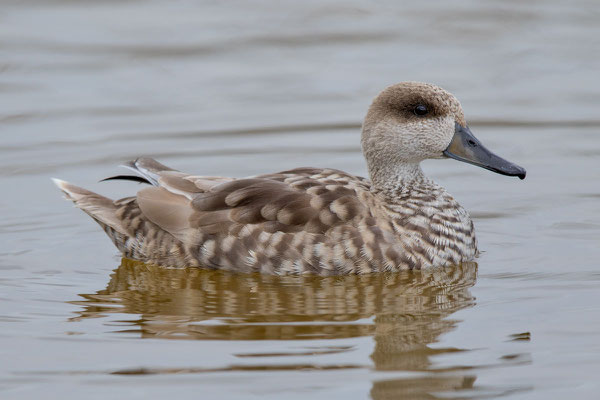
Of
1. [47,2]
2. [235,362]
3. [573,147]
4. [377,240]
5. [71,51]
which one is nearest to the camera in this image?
[235,362]

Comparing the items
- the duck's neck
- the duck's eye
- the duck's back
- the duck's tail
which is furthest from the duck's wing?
the duck's eye

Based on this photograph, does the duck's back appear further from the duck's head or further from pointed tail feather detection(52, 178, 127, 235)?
the duck's head

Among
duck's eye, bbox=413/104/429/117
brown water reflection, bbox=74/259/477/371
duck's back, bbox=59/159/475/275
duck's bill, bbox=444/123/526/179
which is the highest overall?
duck's eye, bbox=413/104/429/117

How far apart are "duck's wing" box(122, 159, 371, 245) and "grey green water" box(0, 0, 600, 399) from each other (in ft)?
1.28

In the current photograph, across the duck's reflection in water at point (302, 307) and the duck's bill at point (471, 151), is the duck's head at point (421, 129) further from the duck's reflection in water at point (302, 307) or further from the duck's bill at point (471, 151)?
the duck's reflection in water at point (302, 307)

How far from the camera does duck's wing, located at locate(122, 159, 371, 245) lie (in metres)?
9.23

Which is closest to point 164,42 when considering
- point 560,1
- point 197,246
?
point 560,1

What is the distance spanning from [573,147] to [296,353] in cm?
575

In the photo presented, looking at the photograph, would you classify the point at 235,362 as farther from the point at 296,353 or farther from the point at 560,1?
the point at 560,1

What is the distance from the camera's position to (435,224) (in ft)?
31.2

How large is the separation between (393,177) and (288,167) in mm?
2512

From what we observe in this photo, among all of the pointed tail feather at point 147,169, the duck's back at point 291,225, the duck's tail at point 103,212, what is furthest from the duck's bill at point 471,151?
the duck's tail at point 103,212

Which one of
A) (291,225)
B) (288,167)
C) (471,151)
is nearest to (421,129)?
(471,151)

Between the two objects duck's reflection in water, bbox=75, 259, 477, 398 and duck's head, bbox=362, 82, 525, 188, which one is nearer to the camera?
duck's reflection in water, bbox=75, 259, 477, 398
